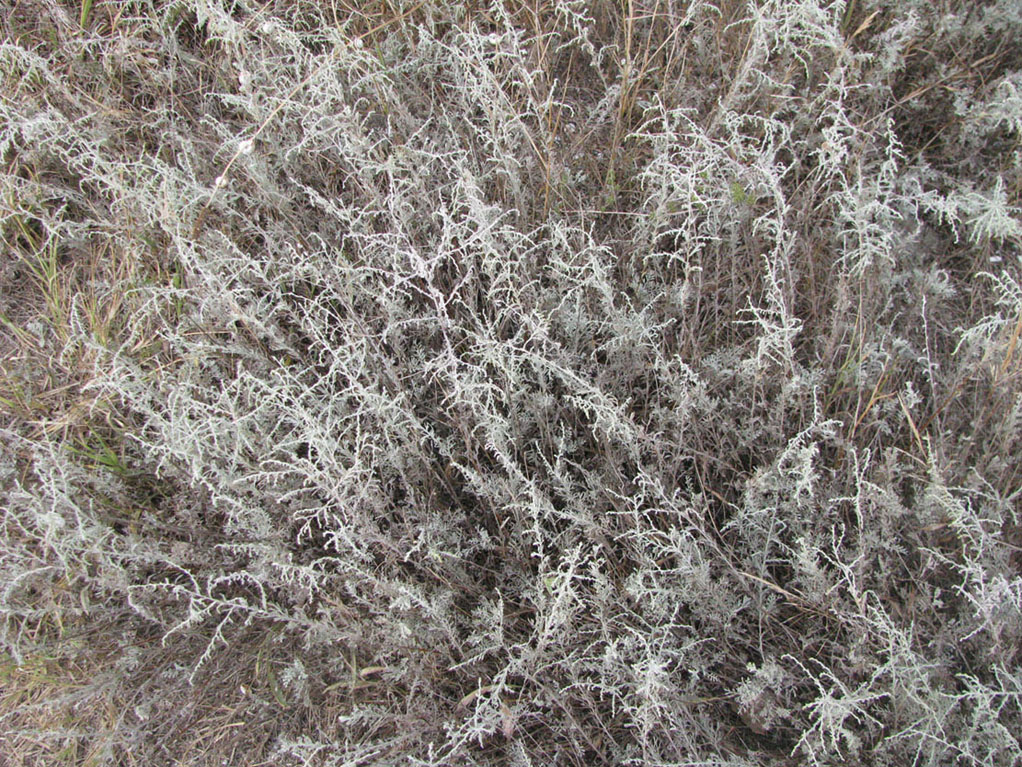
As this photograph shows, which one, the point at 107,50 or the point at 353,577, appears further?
the point at 107,50

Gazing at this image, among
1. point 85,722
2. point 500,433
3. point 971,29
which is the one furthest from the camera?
point 971,29

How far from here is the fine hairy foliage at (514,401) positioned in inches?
74.9

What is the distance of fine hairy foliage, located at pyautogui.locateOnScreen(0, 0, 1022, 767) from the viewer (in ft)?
6.24

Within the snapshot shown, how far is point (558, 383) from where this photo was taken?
2.29 metres

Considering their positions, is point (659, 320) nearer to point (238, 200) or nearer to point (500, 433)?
point (500, 433)

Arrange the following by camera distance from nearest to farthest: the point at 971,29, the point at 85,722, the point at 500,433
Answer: the point at 500,433 → the point at 85,722 → the point at 971,29

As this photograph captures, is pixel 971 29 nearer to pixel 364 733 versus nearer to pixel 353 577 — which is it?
pixel 353 577

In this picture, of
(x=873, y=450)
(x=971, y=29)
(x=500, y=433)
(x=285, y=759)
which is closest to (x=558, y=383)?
(x=500, y=433)

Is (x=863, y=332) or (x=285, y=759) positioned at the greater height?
(x=863, y=332)

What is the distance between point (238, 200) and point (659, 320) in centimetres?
169

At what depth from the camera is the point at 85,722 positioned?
6.95 feet

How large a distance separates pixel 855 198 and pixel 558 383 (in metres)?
1.14

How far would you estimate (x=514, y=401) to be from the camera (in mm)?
→ 2098

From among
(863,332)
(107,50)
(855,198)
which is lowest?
(863,332)
